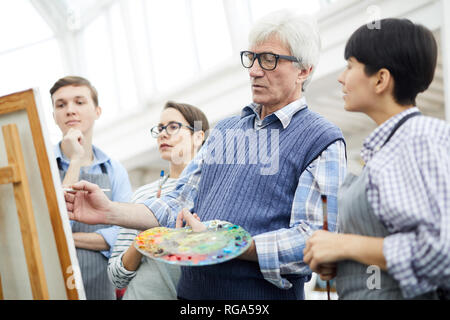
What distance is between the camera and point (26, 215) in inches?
44.6

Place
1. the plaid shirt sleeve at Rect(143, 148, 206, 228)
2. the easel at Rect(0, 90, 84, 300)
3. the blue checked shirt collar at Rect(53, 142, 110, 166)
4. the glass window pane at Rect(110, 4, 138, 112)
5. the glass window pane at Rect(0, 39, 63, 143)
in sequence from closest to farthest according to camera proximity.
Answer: the easel at Rect(0, 90, 84, 300)
the plaid shirt sleeve at Rect(143, 148, 206, 228)
the blue checked shirt collar at Rect(53, 142, 110, 166)
the glass window pane at Rect(0, 39, 63, 143)
the glass window pane at Rect(110, 4, 138, 112)

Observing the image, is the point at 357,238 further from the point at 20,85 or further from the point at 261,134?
the point at 20,85

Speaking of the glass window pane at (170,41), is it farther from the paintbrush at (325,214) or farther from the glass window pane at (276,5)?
the paintbrush at (325,214)

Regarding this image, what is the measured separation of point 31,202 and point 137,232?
61 cm

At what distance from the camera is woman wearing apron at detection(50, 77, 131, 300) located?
1.83 m

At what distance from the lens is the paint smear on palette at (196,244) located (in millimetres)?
1075

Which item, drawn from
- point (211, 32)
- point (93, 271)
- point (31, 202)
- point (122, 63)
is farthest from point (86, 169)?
point (122, 63)

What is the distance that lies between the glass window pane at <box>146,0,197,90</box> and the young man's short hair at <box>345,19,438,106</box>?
4911 millimetres

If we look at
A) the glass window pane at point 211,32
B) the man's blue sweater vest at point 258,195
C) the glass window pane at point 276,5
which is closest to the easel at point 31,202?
the man's blue sweater vest at point 258,195

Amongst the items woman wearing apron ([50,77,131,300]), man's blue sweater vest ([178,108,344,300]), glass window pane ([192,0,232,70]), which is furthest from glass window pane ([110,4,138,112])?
man's blue sweater vest ([178,108,344,300])

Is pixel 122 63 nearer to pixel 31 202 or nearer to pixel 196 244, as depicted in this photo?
pixel 31 202

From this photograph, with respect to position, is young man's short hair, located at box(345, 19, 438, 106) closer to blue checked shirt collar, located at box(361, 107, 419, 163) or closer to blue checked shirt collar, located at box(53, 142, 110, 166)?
blue checked shirt collar, located at box(361, 107, 419, 163)
